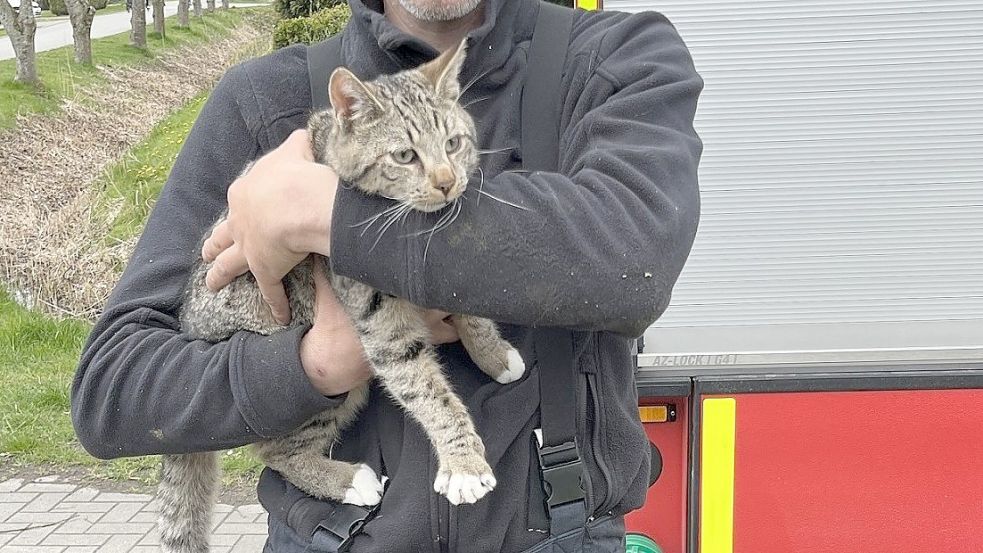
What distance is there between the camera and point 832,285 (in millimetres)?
3684

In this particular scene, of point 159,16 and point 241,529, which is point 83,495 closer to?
point 241,529

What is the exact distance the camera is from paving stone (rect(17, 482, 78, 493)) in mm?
6242

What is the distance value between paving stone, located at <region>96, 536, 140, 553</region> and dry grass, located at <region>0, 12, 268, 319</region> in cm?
367

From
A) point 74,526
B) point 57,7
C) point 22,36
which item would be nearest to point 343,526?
point 74,526

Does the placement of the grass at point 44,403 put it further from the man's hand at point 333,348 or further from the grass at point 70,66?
the grass at point 70,66

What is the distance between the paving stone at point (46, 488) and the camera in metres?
6.24

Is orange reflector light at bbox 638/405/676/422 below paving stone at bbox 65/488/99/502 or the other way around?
the other way around

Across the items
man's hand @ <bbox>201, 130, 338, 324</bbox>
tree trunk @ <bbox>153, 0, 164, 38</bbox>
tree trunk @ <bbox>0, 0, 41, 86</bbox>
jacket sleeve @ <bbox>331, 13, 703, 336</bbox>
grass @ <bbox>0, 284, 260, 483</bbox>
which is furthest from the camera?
tree trunk @ <bbox>153, 0, 164, 38</bbox>

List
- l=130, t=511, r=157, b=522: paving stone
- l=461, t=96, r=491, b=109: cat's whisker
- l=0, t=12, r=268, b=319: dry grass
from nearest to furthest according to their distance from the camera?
l=461, t=96, r=491, b=109: cat's whisker
l=130, t=511, r=157, b=522: paving stone
l=0, t=12, r=268, b=319: dry grass

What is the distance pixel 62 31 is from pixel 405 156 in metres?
34.7

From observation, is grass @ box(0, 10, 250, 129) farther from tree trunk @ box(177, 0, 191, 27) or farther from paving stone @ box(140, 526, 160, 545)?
paving stone @ box(140, 526, 160, 545)

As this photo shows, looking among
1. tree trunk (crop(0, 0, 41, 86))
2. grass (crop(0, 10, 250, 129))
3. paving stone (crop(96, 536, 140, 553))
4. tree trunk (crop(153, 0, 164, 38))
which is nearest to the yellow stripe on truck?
paving stone (crop(96, 536, 140, 553))

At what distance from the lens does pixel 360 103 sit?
7.91 feet

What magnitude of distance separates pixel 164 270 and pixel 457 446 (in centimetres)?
86
